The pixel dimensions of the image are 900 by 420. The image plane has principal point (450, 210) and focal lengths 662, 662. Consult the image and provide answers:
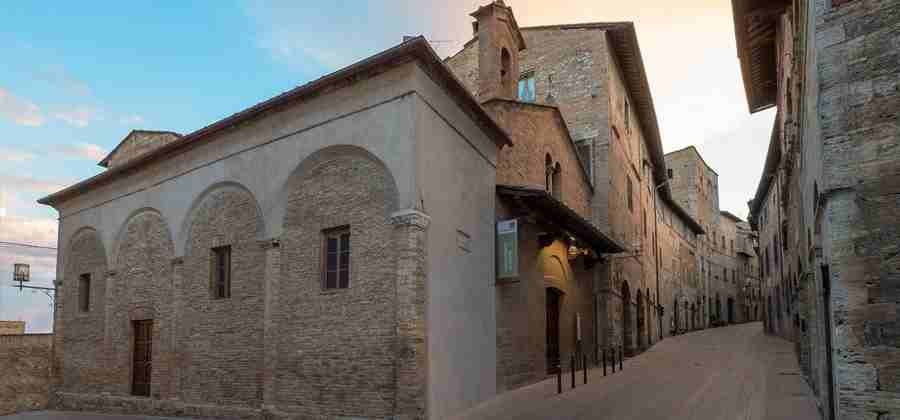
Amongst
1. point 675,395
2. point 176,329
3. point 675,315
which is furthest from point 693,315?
point 176,329

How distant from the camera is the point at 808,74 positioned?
8.29m

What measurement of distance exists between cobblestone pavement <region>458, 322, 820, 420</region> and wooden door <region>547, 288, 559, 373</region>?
532 millimetres

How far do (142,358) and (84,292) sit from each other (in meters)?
4.16

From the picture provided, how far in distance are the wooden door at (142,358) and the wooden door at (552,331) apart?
30.8 ft

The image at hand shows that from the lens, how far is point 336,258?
467 inches

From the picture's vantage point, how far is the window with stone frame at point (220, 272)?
1405 centimetres

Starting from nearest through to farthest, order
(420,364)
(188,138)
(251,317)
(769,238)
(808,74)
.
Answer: (808,74) → (420,364) → (251,317) → (188,138) → (769,238)

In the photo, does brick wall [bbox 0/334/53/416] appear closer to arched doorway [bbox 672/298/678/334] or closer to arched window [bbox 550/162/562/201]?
arched window [bbox 550/162/562/201]

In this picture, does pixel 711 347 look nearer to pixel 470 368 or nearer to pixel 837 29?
pixel 470 368

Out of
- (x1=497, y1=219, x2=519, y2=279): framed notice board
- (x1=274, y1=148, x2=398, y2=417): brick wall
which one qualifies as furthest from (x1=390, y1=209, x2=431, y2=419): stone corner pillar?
(x1=497, y1=219, x2=519, y2=279): framed notice board

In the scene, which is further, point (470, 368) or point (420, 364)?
point (470, 368)

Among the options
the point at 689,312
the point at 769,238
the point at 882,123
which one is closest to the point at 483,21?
the point at 882,123

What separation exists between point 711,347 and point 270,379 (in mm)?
18983

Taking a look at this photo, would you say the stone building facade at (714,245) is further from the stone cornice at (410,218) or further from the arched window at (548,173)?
the stone cornice at (410,218)
